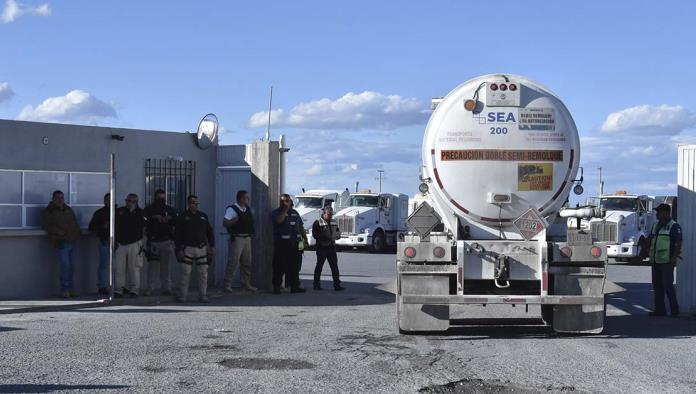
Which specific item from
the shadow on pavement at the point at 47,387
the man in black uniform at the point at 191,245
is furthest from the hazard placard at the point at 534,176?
the man in black uniform at the point at 191,245

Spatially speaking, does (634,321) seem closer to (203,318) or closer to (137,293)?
(203,318)

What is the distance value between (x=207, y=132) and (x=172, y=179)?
1.21m

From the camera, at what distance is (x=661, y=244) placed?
49.3 feet

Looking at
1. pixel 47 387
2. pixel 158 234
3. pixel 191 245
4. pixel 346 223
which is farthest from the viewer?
pixel 346 223

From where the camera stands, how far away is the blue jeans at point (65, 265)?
16375 millimetres

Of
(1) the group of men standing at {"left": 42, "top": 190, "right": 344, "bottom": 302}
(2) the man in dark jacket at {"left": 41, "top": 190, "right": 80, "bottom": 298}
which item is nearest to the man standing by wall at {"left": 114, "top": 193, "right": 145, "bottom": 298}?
(1) the group of men standing at {"left": 42, "top": 190, "right": 344, "bottom": 302}

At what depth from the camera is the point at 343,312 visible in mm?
15219

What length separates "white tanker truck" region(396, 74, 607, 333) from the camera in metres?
12.0

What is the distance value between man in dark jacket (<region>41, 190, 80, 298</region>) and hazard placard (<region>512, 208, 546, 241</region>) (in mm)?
8286

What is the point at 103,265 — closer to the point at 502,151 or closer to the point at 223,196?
the point at 223,196

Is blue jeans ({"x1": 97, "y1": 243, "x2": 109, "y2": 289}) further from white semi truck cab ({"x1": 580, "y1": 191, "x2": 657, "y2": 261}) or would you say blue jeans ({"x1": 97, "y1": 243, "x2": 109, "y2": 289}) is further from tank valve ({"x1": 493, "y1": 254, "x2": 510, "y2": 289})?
white semi truck cab ({"x1": 580, "y1": 191, "x2": 657, "y2": 261})

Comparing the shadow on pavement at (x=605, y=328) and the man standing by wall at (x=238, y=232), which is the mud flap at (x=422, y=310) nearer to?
the shadow on pavement at (x=605, y=328)

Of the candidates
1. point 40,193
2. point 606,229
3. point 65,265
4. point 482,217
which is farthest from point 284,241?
point 606,229

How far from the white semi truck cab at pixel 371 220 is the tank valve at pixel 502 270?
25872mm
